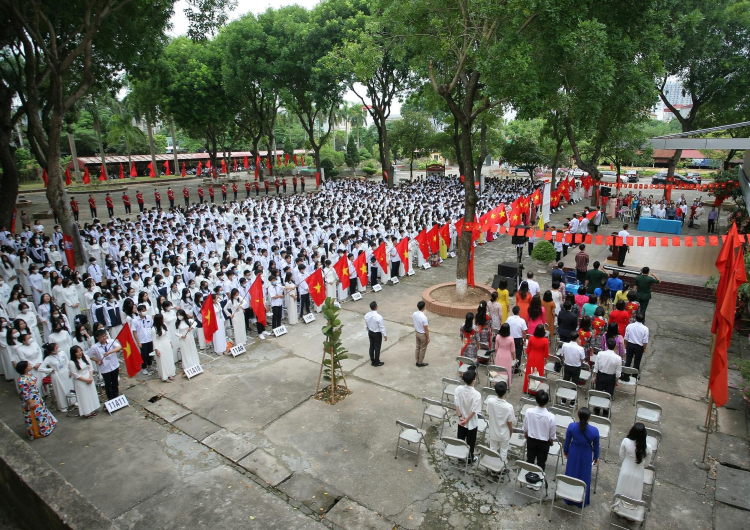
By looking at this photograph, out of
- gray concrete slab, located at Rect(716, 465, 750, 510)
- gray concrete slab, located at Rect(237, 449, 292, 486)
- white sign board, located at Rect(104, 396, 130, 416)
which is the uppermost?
white sign board, located at Rect(104, 396, 130, 416)

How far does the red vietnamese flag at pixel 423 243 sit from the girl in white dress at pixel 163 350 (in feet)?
27.1

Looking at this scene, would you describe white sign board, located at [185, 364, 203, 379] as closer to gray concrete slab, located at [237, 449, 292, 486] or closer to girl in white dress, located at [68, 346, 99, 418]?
girl in white dress, located at [68, 346, 99, 418]

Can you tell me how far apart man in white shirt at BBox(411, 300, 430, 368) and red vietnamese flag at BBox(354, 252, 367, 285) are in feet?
13.6

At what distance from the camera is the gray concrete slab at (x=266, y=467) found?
6.04m

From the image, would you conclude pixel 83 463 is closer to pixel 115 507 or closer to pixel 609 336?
pixel 115 507

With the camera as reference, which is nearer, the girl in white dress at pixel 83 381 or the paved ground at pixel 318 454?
the paved ground at pixel 318 454

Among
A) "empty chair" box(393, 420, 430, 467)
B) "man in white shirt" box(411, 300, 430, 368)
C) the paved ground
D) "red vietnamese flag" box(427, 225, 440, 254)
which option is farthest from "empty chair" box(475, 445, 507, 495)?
"red vietnamese flag" box(427, 225, 440, 254)

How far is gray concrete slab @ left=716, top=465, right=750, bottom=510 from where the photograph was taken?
17.9ft

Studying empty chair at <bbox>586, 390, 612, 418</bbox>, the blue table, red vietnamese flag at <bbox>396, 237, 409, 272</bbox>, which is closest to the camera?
empty chair at <bbox>586, 390, 612, 418</bbox>

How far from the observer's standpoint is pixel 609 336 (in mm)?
7449

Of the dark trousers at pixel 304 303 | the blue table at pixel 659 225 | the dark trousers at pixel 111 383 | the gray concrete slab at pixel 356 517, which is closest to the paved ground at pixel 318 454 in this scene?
the gray concrete slab at pixel 356 517

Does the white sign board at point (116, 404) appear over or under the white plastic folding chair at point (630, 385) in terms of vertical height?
over

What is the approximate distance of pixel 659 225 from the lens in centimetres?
2042

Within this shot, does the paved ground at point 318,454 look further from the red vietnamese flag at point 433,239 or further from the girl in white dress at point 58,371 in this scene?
the red vietnamese flag at point 433,239
